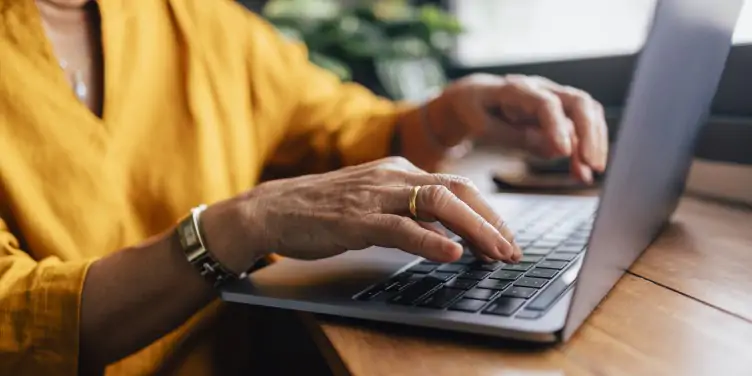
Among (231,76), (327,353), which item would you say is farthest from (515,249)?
(231,76)

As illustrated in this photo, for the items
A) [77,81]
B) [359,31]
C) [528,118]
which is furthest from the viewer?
[359,31]

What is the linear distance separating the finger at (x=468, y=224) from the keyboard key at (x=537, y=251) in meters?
0.07

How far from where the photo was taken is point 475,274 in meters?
0.49

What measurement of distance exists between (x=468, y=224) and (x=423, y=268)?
8 cm

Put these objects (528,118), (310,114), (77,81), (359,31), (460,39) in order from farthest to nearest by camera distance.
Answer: (460,39), (359,31), (310,114), (528,118), (77,81)

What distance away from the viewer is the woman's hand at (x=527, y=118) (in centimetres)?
72

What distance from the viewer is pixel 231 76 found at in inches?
33.5

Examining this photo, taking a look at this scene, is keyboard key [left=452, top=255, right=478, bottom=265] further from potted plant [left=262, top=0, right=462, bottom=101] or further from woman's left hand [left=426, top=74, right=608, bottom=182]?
potted plant [left=262, top=0, right=462, bottom=101]

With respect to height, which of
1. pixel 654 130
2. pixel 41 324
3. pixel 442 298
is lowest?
pixel 41 324

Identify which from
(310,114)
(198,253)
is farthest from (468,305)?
(310,114)

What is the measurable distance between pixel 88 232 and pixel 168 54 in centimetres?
24

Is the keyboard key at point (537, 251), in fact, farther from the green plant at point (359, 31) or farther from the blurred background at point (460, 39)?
the green plant at point (359, 31)

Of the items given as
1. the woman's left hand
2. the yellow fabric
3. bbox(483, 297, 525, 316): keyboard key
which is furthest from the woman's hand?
bbox(483, 297, 525, 316): keyboard key

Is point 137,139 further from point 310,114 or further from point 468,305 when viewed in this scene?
point 468,305
